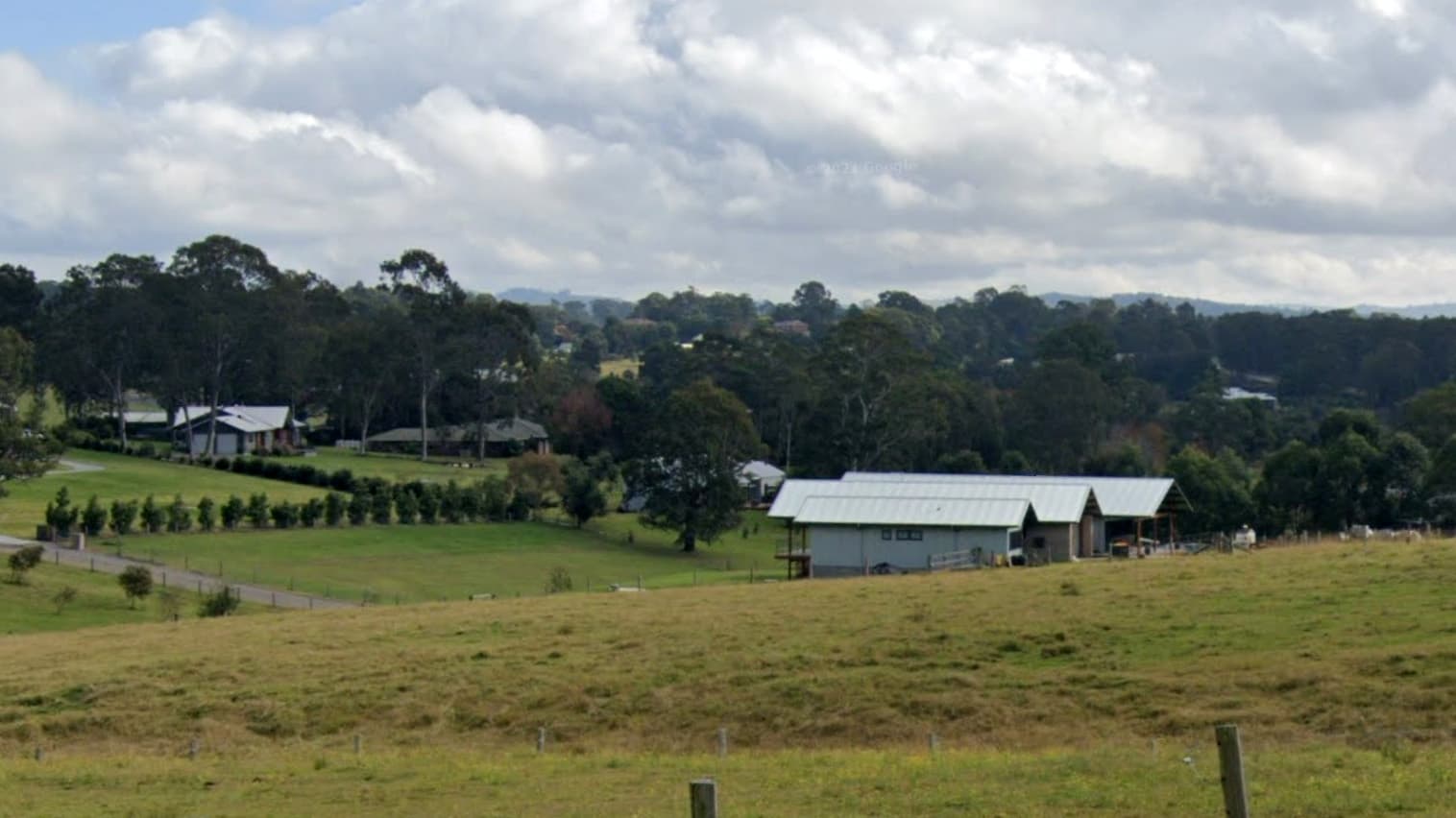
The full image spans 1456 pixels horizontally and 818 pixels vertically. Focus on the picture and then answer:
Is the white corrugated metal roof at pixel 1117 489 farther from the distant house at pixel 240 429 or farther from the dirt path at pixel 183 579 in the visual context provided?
the distant house at pixel 240 429

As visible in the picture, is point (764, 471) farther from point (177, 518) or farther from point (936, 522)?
point (936, 522)

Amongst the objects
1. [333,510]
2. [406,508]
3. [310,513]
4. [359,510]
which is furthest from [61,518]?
[406,508]

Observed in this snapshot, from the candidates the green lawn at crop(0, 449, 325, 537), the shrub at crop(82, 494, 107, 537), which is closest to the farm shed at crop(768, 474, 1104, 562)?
the shrub at crop(82, 494, 107, 537)

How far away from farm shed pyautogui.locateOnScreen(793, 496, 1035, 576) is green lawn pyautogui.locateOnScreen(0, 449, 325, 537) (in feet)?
127

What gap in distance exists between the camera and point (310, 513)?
83.4 metres

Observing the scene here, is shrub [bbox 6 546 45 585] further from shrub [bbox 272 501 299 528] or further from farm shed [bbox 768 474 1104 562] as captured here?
farm shed [bbox 768 474 1104 562]

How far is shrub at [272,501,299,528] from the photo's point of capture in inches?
3238

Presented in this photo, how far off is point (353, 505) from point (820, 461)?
3373cm

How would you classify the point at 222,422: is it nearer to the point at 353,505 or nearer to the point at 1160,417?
the point at 353,505

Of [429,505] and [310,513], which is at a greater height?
[429,505]

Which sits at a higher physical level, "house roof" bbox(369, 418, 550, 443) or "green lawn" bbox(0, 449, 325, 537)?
"house roof" bbox(369, 418, 550, 443)

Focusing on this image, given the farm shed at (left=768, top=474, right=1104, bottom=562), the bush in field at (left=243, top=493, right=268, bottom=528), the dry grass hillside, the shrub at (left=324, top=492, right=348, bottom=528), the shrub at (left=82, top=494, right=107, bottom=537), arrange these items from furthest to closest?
the shrub at (left=324, top=492, right=348, bottom=528)
the bush in field at (left=243, top=493, right=268, bottom=528)
the shrub at (left=82, top=494, right=107, bottom=537)
the farm shed at (left=768, top=474, right=1104, bottom=562)
the dry grass hillside

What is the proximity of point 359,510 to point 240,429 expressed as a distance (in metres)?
39.4

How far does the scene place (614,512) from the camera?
338 ft
